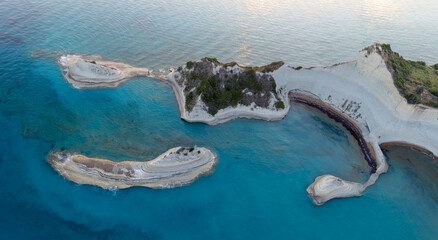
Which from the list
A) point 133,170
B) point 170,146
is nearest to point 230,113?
point 170,146

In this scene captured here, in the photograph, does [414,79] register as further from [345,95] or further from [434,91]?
[345,95]

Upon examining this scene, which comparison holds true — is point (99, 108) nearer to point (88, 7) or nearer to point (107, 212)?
point (107, 212)

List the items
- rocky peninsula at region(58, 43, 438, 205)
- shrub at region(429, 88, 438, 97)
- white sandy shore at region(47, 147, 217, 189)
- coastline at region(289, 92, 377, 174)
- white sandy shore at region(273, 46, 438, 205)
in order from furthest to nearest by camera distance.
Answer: shrub at region(429, 88, 438, 97) → rocky peninsula at region(58, 43, 438, 205) → coastline at region(289, 92, 377, 174) → white sandy shore at region(273, 46, 438, 205) → white sandy shore at region(47, 147, 217, 189)

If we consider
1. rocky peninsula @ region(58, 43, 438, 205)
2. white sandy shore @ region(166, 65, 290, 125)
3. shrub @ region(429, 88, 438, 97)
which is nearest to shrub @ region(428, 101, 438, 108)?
rocky peninsula @ region(58, 43, 438, 205)

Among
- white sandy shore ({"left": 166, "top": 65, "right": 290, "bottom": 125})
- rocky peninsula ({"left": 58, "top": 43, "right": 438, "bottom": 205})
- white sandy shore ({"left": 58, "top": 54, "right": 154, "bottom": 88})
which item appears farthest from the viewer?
white sandy shore ({"left": 58, "top": 54, "right": 154, "bottom": 88})

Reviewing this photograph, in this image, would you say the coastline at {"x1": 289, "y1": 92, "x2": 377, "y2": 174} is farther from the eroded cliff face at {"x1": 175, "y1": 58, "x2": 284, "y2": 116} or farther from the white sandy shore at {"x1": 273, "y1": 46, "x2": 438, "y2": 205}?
the eroded cliff face at {"x1": 175, "y1": 58, "x2": 284, "y2": 116}

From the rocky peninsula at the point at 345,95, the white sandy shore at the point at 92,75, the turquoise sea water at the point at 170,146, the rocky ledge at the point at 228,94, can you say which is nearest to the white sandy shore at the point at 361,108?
the rocky peninsula at the point at 345,95

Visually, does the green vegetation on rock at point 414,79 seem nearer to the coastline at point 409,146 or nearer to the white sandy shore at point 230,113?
the coastline at point 409,146
